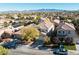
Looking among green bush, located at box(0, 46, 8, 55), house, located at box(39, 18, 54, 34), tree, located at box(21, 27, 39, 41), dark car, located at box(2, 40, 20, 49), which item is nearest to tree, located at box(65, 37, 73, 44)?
house, located at box(39, 18, 54, 34)

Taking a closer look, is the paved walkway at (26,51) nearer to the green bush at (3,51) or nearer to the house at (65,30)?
the green bush at (3,51)

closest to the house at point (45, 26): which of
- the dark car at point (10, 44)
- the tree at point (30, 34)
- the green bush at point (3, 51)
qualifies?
the tree at point (30, 34)

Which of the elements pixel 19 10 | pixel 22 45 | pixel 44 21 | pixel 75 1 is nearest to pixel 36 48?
pixel 22 45

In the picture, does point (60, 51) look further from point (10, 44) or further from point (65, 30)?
point (10, 44)

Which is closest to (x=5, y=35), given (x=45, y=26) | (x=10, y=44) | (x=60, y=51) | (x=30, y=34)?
(x=10, y=44)

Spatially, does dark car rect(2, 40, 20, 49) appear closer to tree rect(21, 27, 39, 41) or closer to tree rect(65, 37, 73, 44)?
tree rect(21, 27, 39, 41)
